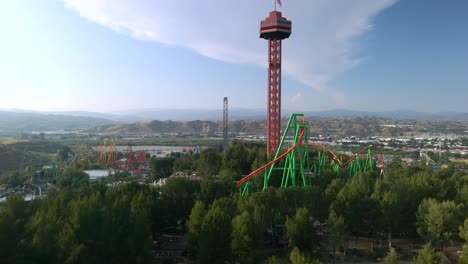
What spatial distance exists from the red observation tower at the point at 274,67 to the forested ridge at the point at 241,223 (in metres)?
15.2

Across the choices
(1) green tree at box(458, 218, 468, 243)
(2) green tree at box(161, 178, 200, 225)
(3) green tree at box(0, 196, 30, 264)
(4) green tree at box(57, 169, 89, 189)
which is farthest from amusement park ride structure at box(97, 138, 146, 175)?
(1) green tree at box(458, 218, 468, 243)

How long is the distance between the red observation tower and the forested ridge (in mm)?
15210

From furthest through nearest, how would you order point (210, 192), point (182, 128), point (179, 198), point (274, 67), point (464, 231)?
1. point (182, 128)
2. point (274, 67)
3. point (210, 192)
4. point (179, 198)
5. point (464, 231)

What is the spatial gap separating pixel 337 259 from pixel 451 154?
6921cm

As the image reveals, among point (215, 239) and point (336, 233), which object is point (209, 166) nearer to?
point (336, 233)

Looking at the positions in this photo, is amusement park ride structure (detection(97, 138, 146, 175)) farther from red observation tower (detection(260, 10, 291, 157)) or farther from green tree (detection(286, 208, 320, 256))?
green tree (detection(286, 208, 320, 256))

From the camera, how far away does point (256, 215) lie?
16109 mm

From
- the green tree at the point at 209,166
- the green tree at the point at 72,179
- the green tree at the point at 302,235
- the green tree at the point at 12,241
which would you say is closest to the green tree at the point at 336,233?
the green tree at the point at 302,235

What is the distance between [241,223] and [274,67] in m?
29.3

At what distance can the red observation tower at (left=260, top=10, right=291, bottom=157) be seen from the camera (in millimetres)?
39469

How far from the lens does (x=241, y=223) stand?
14.5 m

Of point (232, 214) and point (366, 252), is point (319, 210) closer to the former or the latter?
point (366, 252)

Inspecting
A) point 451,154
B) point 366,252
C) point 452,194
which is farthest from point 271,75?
point 451,154

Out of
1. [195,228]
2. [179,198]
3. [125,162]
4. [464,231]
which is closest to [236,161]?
[179,198]
